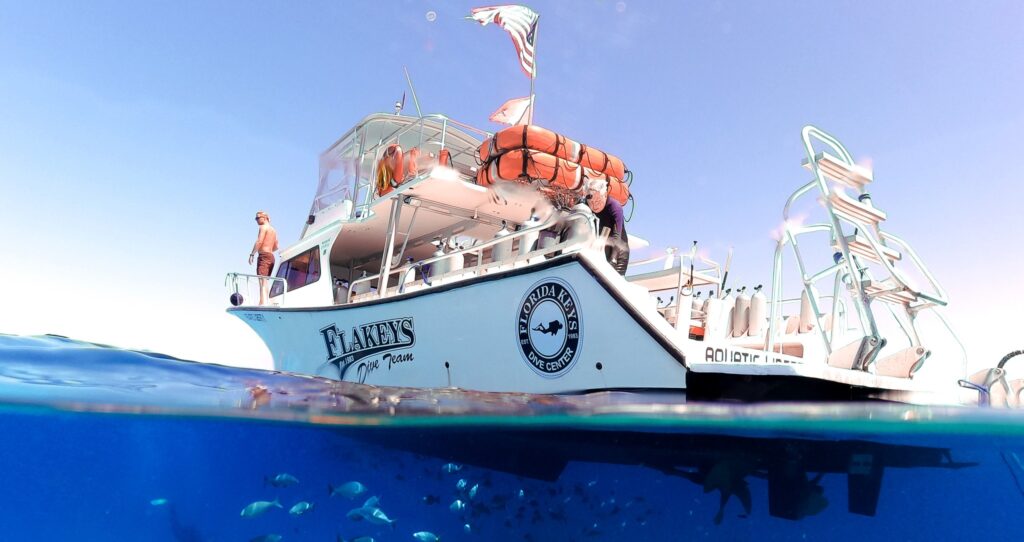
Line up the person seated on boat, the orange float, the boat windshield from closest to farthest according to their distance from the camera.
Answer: the person seated on boat
the orange float
the boat windshield

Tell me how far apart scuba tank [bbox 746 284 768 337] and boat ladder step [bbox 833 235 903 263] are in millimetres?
2013

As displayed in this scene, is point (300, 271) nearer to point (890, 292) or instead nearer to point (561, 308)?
point (561, 308)

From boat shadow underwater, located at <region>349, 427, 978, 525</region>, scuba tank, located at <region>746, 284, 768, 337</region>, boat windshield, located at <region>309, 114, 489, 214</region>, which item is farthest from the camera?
boat windshield, located at <region>309, 114, 489, 214</region>

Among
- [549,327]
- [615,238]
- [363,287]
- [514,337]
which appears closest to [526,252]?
[615,238]

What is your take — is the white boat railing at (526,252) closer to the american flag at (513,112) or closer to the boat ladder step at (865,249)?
the boat ladder step at (865,249)

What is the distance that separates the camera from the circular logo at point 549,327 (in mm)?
5098

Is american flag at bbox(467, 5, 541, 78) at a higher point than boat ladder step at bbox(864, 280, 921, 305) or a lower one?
higher

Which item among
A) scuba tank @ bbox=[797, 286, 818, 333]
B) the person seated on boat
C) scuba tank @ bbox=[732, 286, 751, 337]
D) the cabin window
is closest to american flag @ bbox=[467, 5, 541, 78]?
the person seated on boat

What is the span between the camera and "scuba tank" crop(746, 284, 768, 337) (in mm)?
7125

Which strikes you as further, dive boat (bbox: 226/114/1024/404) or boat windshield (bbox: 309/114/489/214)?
boat windshield (bbox: 309/114/489/214)

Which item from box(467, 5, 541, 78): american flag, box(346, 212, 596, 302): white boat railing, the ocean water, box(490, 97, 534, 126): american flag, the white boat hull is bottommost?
the ocean water

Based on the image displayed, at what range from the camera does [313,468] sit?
7.19 m

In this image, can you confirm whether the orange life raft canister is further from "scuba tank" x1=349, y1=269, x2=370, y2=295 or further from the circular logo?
"scuba tank" x1=349, y1=269, x2=370, y2=295

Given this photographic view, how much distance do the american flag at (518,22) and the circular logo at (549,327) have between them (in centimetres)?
651
